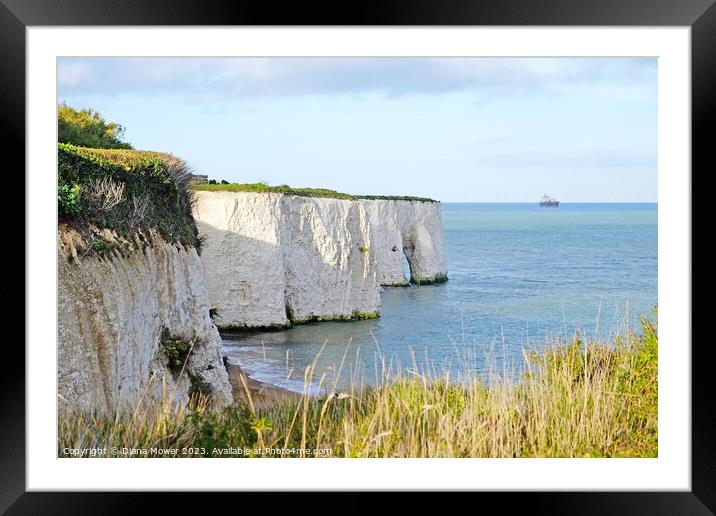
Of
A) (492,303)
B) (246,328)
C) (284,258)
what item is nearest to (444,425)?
(246,328)

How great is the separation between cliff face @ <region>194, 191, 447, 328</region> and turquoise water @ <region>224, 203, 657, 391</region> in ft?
1.66

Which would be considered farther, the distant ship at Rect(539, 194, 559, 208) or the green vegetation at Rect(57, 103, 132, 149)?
the distant ship at Rect(539, 194, 559, 208)

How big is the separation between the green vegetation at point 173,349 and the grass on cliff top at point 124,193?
34.5 inches

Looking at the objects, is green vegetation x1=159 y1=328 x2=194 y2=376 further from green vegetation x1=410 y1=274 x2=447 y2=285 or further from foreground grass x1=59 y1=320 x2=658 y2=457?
green vegetation x1=410 y1=274 x2=447 y2=285

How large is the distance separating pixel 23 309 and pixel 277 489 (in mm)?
1336

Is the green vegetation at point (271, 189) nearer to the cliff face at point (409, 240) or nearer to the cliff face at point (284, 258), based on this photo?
the cliff face at point (284, 258)

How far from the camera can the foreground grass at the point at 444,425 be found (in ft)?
10.5

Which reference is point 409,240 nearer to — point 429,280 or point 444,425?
point 429,280

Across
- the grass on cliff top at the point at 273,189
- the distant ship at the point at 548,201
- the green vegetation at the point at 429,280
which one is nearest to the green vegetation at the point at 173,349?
the grass on cliff top at the point at 273,189

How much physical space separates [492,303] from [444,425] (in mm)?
→ 18463

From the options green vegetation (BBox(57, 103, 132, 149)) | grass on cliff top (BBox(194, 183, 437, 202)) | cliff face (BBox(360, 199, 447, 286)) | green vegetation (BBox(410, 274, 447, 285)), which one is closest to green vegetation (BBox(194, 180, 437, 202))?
grass on cliff top (BBox(194, 183, 437, 202))

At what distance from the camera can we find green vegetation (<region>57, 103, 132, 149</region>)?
9.82 meters

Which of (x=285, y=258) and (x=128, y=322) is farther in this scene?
(x=285, y=258)
